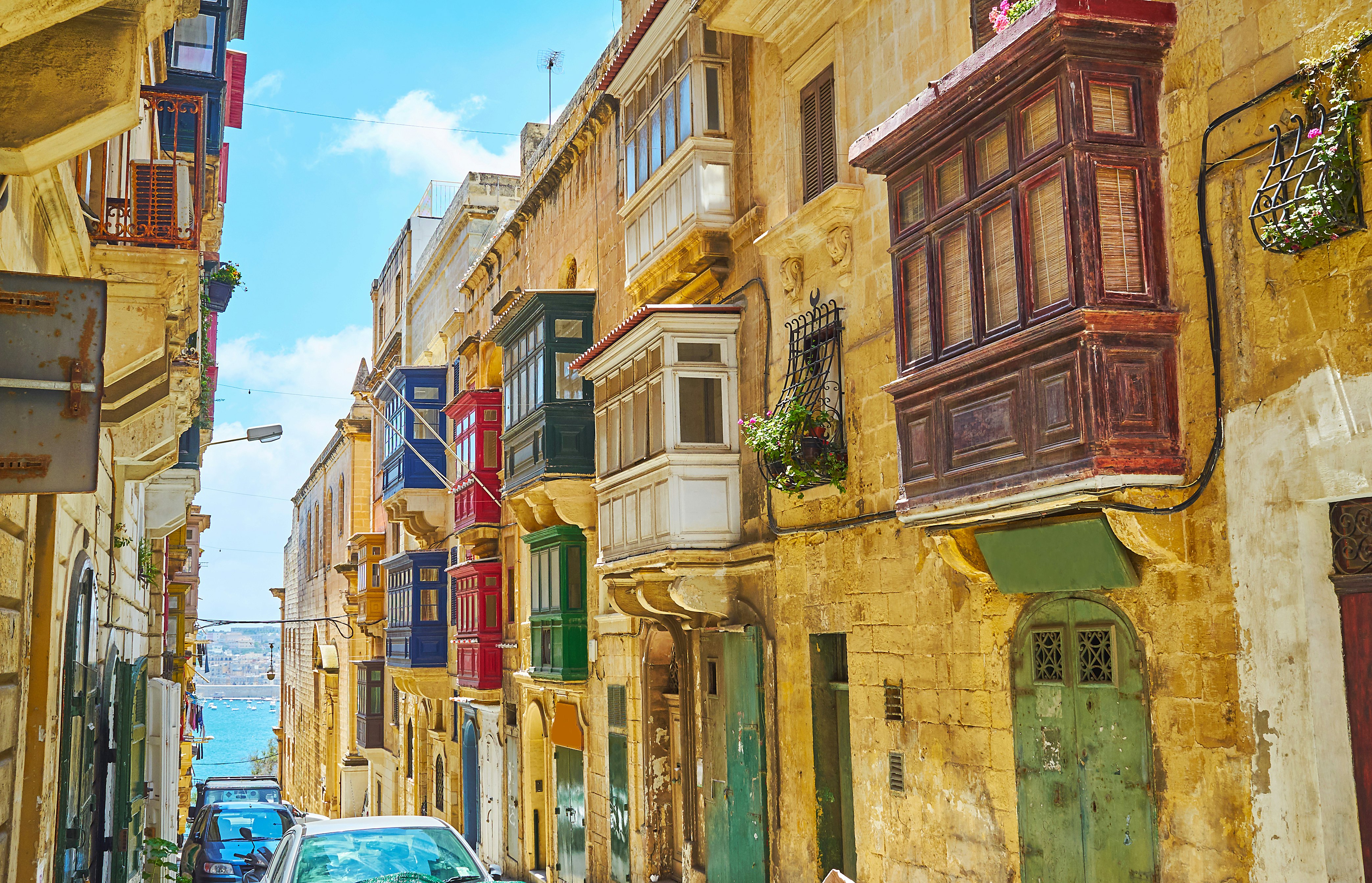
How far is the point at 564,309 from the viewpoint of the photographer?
1894 centimetres

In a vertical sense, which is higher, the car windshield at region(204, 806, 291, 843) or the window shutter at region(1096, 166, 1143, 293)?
the window shutter at region(1096, 166, 1143, 293)

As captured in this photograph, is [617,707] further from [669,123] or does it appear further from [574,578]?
[669,123]

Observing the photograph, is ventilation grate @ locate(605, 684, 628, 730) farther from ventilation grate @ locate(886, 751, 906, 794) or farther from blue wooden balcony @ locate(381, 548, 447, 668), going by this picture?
blue wooden balcony @ locate(381, 548, 447, 668)

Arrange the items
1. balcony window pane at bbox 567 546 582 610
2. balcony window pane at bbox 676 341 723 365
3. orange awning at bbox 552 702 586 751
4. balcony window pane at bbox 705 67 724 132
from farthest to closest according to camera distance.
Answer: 1. orange awning at bbox 552 702 586 751
2. balcony window pane at bbox 567 546 582 610
3. balcony window pane at bbox 705 67 724 132
4. balcony window pane at bbox 676 341 723 365

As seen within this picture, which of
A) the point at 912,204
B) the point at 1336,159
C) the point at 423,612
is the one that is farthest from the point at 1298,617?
the point at 423,612

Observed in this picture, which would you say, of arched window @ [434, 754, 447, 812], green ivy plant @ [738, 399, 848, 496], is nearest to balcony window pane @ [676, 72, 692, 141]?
green ivy plant @ [738, 399, 848, 496]

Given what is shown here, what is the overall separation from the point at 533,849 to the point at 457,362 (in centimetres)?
1126

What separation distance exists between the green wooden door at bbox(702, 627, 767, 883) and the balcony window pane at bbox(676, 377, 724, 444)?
→ 2.18 meters

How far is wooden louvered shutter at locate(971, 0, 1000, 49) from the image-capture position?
31.3ft

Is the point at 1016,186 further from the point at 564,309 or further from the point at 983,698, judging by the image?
the point at 564,309

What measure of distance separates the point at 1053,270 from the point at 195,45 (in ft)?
27.4

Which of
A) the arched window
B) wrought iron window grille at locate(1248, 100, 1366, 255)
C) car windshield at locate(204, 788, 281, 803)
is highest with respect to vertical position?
wrought iron window grille at locate(1248, 100, 1366, 255)

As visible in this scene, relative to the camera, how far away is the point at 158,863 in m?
13.2

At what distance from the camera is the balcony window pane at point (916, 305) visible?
877 centimetres
